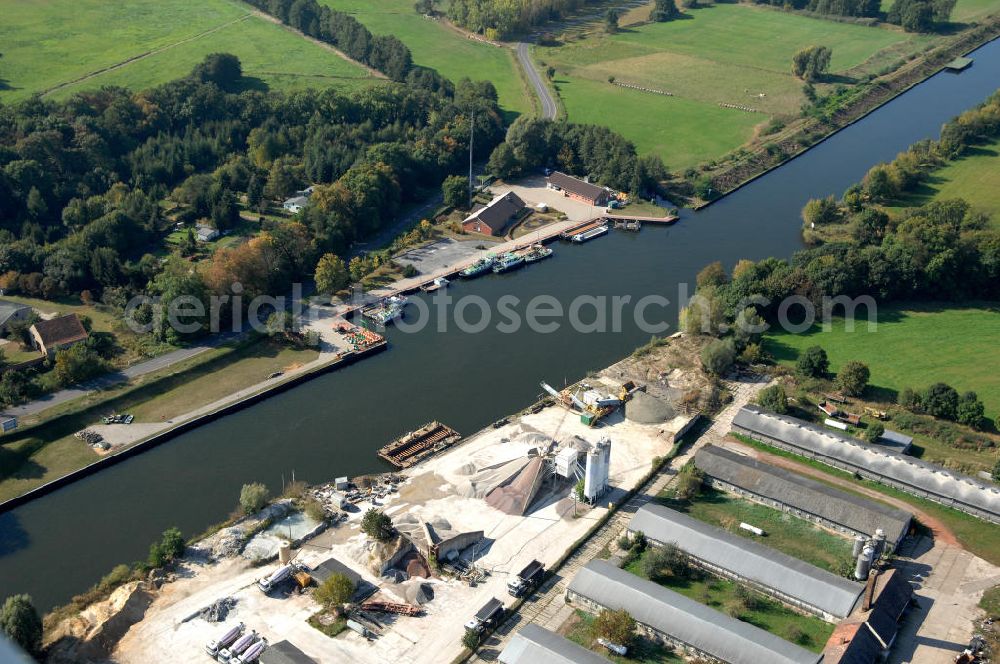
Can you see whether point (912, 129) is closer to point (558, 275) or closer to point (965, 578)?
point (558, 275)

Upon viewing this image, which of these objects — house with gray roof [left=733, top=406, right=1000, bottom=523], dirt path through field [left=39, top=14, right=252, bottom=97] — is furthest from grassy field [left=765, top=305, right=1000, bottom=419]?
dirt path through field [left=39, top=14, right=252, bottom=97]

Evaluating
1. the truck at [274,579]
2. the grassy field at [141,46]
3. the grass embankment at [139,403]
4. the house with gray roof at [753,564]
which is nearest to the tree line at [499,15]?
the grassy field at [141,46]

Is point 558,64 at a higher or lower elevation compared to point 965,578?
higher

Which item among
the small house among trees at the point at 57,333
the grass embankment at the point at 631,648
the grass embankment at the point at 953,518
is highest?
the small house among trees at the point at 57,333

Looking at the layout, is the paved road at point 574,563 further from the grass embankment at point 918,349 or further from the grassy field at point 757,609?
the grass embankment at point 918,349

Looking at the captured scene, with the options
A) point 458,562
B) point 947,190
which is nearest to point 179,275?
point 458,562
